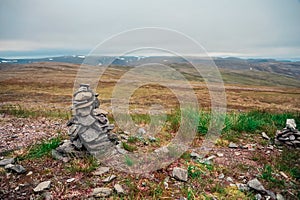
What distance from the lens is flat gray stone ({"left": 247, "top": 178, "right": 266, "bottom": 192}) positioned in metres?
6.79

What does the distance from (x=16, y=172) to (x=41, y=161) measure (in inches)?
33.5

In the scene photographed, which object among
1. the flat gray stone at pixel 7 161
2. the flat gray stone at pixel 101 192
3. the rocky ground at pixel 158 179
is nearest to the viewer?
the flat gray stone at pixel 101 192

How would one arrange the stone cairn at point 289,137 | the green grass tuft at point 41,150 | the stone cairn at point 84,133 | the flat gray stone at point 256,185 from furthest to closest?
1. the stone cairn at point 289,137
2. the green grass tuft at point 41,150
3. the stone cairn at point 84,133
4. the flat gray stone at point 256,185

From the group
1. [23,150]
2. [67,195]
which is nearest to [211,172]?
[67,195]

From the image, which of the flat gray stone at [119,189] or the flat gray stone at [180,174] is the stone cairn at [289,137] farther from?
the flat gray stone at [119,189]

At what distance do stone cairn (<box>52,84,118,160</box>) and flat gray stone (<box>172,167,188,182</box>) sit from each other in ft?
7.50

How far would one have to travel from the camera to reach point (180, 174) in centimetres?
736

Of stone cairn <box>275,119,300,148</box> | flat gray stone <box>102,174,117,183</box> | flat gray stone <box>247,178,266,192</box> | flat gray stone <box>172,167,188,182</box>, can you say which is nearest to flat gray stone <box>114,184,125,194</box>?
flat gray stone <box>102,174,117,183</box>

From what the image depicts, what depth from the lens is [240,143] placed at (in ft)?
34.3

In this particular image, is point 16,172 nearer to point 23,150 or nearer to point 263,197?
point 23,150

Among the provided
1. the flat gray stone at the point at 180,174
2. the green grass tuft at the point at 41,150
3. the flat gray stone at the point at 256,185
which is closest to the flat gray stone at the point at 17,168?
the green grass tuft at the point at 41,150

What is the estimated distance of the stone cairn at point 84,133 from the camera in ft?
27.3

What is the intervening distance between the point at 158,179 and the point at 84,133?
2772 millimetres

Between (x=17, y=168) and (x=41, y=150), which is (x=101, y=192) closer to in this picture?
(x=17, y=168)
